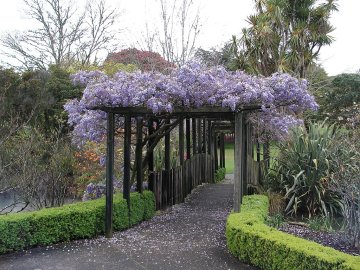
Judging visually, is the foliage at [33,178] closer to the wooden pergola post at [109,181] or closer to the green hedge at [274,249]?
the wooden pergola post at [109,181]

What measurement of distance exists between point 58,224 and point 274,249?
10.6 feet

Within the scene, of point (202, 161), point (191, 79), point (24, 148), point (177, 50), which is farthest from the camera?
point (177, 50)

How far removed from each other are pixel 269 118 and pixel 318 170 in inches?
56.4

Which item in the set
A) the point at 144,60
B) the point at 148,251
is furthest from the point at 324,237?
the point at 144,60

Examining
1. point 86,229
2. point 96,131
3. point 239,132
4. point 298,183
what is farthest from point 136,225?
point 298,183

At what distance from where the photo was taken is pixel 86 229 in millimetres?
7055

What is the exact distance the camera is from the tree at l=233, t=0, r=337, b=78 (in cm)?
1978

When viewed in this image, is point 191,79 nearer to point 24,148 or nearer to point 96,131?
point 96,131

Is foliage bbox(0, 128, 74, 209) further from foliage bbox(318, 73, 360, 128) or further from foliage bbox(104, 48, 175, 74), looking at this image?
foliage bbox(318, 73, 360, 128)

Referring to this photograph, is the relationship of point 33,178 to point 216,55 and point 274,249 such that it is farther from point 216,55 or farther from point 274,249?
point 216,55

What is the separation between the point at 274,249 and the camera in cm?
516

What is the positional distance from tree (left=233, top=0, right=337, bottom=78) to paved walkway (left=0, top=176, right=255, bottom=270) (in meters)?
12.7

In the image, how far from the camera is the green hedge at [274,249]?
14.6ft

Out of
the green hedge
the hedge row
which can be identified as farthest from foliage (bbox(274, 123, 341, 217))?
the hedge row
